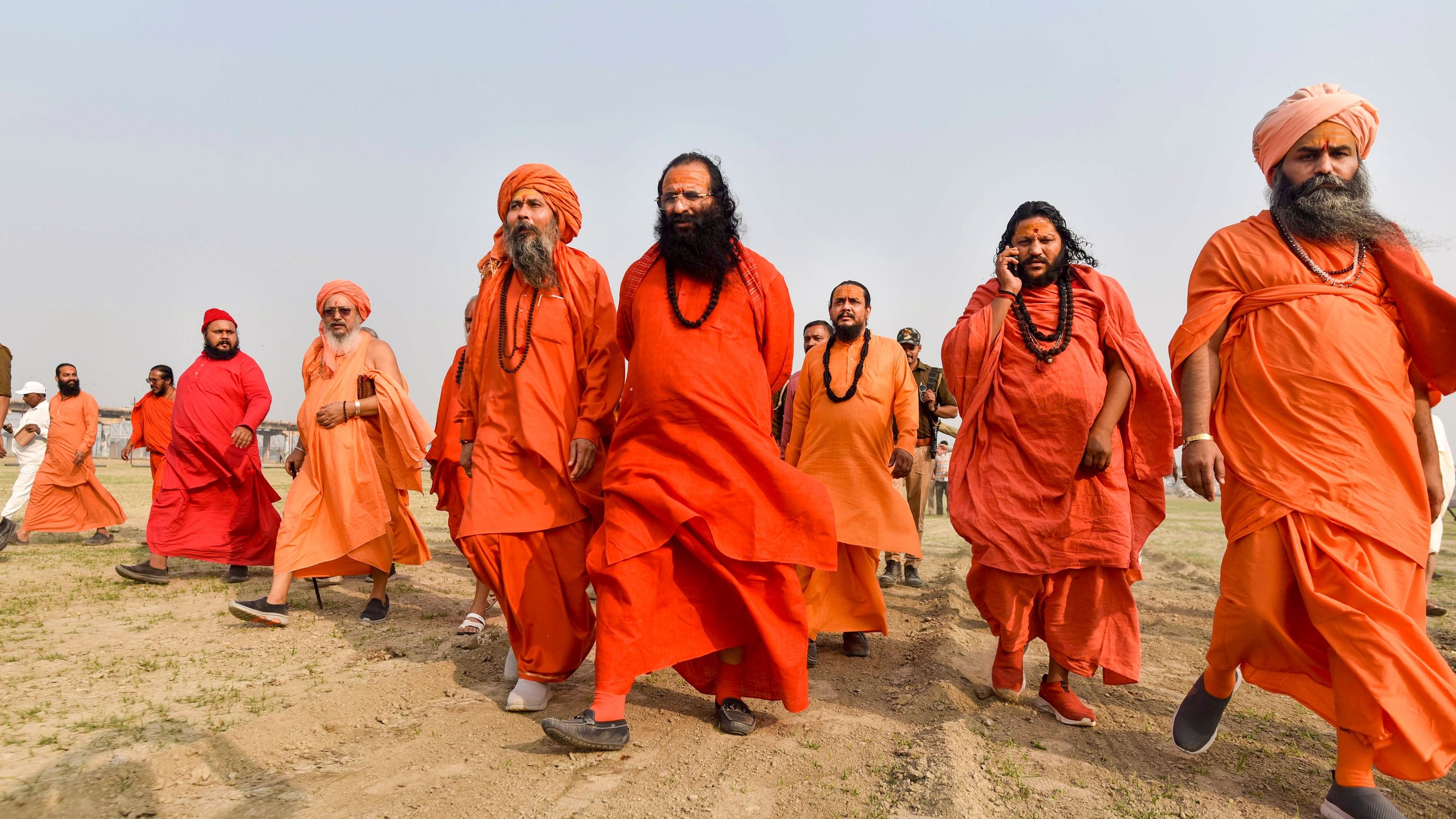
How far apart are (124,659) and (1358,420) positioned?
5.63 m

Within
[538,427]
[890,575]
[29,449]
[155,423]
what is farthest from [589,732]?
[29,449]

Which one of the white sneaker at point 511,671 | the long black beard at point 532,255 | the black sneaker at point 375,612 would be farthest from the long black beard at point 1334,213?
the black sneaker at point 375,612

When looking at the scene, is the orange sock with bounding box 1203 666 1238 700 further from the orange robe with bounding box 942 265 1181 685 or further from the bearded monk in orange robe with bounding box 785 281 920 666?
the bearded monk in orange robe with bounding box 785 281 920 666

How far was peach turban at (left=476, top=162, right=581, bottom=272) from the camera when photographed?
4402 mm

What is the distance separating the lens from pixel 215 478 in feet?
23.5

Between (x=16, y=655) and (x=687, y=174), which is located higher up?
(x=687, y=174)

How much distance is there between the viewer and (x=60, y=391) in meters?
10.6

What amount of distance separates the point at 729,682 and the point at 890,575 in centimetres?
564

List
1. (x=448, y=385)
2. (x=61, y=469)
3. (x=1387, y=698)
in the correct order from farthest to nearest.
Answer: (x=61, y=469) → (x=448, y=385) → (x=1387, y=698)

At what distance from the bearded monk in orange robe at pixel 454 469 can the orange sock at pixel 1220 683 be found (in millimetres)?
3921

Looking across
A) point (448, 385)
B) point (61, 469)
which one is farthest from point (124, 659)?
point (61, 469)

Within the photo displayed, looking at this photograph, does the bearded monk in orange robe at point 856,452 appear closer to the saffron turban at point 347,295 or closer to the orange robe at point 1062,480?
the orange robe at point 1062,480

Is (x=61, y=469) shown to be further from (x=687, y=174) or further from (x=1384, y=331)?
(x=1384, y=331)

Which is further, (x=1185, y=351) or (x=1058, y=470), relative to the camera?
(x=1058, y=470)
